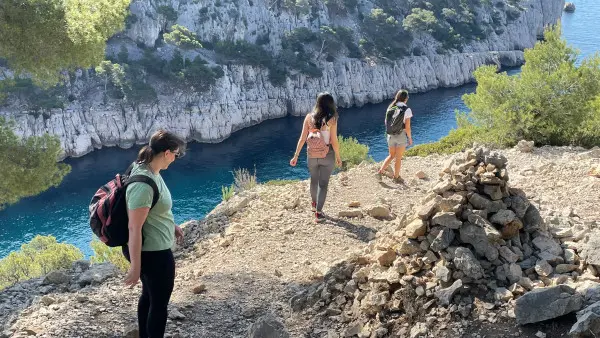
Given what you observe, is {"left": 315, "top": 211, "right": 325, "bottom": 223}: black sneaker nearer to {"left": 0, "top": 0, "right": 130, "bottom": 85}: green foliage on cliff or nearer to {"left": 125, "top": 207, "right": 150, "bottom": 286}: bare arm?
{"left": 125, "top": 207, "right": 150, "bottom": 286}: bare arm

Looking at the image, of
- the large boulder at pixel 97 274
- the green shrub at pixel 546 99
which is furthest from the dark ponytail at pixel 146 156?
the green shrub at pixel 546 99

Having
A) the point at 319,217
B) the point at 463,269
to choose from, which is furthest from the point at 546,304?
the point at 319,217

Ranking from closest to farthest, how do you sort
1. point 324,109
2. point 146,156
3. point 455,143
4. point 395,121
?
1. point 146,156
2. point 324,109
3. point 395,121
4. point 455,143

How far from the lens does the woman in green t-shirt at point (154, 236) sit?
12.1 feet

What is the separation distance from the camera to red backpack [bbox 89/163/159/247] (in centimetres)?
375

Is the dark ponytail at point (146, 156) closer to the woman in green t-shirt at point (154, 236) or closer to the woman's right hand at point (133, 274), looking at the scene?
the woman in green t-shirt at point (154, 236)

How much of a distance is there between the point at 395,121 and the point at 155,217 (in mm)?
6287

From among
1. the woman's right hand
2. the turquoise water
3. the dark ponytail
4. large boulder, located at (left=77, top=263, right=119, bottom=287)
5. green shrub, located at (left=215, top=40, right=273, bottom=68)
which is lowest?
the turquoise water

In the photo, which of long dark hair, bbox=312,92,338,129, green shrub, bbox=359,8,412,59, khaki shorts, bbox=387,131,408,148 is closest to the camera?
long dark hair, bbox=312,92,338,129

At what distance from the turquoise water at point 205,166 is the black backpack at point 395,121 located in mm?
23340

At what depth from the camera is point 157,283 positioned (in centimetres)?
391

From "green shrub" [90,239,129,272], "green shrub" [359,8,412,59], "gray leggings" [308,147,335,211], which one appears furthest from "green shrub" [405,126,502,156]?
"green shrub" [359,8,412,59]

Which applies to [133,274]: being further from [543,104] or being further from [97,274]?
[543,104]

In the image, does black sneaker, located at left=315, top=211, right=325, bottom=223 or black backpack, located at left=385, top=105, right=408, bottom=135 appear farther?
black backpack, located at left=385, top=105, right=408, bottom=135
